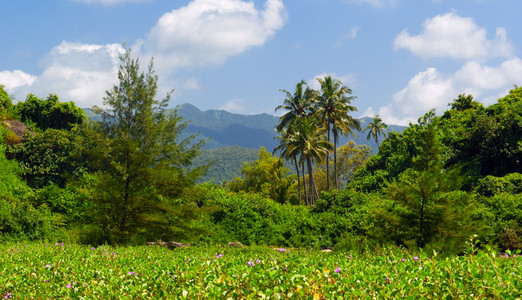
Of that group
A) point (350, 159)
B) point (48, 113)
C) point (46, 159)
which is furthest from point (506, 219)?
point (350, 159)

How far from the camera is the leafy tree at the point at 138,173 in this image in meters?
13.5

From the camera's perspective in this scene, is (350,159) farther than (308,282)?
Yes

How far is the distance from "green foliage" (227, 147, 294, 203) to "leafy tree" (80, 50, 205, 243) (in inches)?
1133

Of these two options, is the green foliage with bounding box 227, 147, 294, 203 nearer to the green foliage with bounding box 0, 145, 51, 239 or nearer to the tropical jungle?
the tropical jungle

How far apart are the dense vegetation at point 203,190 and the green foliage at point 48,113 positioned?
8 cm

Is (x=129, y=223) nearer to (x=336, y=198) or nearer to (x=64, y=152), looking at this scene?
(x=336, y=198)

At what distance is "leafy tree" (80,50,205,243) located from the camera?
44.2 feet

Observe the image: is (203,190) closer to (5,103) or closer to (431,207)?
(431,207)

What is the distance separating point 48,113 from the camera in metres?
29.7

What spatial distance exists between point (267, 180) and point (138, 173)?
109 ft

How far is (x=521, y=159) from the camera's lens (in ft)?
72.1

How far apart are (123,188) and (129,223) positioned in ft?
4.26

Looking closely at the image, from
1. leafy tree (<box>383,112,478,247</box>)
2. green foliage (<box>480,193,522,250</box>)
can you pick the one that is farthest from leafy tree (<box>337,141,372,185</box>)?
leafy tree (<box>383,112,478,247</box>)

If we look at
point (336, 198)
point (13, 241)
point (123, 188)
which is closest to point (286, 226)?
point (336, 198)
